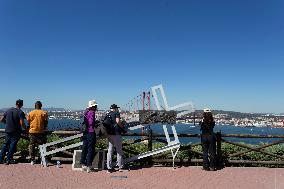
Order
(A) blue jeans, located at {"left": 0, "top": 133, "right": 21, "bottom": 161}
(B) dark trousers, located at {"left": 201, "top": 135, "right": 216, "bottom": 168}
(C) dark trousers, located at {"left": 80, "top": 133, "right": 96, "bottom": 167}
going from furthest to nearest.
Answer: (A) blue jeans, located at {"left": 0, "top": 133, "right": 21, "bottom": 161}
(B) dark trousers, located at {"left": 201, "top": 135, "right": 216, "bottom": 168}
(C) dark trousers, located at {"left": 80, "top": 133, "right": 96, "bottom": 167}

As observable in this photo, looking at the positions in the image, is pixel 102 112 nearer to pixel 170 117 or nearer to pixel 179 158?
pixel 170 117

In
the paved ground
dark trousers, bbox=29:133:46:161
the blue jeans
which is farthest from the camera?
dark trousers, bbox=29:133:46:161

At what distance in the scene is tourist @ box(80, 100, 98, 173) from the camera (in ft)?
32.3

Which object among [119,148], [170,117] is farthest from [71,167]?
[170,117]

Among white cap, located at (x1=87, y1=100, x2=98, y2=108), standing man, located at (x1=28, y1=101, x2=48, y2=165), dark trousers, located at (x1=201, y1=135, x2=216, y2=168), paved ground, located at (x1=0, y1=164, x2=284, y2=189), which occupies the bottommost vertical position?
paved ground, located at (x1=0, y1=164, x2=284, y2=189)

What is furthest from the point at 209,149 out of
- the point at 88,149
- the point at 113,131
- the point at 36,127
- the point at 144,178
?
the point at 36,127

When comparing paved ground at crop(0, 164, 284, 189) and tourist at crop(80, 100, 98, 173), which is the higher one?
tourist at crop(80, 100, 98, 173)

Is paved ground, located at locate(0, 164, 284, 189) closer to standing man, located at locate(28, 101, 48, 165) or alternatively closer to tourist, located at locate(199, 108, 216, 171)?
tourist, located at locate(199, 108, 216, 171)

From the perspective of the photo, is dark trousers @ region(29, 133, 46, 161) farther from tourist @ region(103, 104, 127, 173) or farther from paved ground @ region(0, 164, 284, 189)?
tourist @ region(103, 104, 127, 173)

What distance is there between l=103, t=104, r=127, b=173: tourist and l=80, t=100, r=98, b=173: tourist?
41cm

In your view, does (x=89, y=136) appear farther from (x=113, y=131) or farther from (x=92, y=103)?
(x=92, y=103)

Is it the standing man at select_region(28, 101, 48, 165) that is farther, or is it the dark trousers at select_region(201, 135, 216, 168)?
the standing man at select_region(28, 101, 48, 165)

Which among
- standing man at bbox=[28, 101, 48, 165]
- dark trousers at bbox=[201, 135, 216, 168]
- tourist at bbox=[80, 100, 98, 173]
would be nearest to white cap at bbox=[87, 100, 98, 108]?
tourist at bbox=[80, 100, 98, 173]

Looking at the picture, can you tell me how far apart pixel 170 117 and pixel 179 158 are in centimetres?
152
